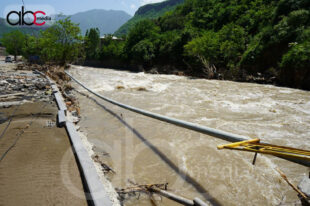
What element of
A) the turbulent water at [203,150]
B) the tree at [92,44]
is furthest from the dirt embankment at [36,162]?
the tree at [92,44]

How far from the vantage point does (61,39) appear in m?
19.1

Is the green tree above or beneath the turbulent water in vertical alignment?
above

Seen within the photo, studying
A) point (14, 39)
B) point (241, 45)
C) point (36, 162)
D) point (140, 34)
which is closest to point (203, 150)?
point (36, 162)

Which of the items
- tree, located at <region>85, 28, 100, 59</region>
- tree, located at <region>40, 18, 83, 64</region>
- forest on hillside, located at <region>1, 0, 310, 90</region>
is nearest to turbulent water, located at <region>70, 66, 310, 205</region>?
forest on hillside, located at <region>1, 0, 310, 90</region>

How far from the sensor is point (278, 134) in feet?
13.7

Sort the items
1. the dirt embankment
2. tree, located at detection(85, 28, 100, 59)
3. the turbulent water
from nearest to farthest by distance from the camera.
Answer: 1. the dirt embankment
2. the turbulent water
3. tree, located at detection(85, 28, 100, 59)

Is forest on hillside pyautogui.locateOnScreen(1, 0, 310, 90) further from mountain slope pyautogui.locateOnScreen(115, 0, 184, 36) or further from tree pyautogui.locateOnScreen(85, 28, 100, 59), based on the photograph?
mountain slope pyautogui.locateOnScreen(115, 0, 184, 36)

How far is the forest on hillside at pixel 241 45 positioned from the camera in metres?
10.7

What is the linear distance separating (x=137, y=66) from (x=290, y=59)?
21136mm

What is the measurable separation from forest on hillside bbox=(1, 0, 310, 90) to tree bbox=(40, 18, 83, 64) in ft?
2.00

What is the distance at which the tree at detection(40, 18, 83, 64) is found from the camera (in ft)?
60.8

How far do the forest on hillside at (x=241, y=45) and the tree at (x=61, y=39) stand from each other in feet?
2.00

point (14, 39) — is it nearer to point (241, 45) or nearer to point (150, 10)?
point (241, 45)

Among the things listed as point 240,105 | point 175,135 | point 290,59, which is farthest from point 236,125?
point 290,59
